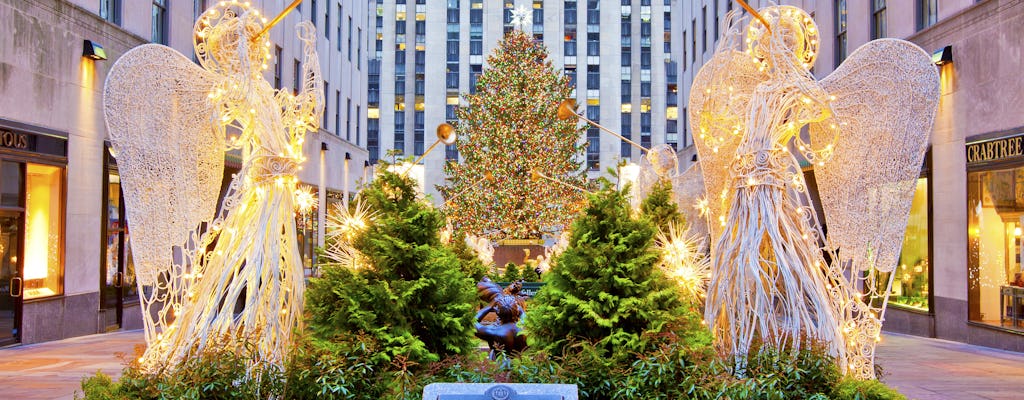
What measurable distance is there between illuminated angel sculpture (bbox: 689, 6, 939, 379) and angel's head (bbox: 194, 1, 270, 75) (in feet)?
15.2

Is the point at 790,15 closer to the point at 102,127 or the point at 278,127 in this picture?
the point at 278,127

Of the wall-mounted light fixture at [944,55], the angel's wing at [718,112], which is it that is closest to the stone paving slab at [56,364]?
the angel's wing at [718,112]

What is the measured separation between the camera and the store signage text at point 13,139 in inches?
485

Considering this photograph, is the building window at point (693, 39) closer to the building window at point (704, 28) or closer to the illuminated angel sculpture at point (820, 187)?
the building window at point (704, 28)

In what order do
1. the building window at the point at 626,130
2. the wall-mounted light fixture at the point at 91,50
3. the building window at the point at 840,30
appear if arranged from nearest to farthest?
the wall-mounted light fixture at the point at 91,50
the building window at the point at 840,30
the building window at the point at 626,130

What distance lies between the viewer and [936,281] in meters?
15.1

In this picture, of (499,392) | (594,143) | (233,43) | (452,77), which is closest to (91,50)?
(233,43)

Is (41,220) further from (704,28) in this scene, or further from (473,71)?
(473,71)

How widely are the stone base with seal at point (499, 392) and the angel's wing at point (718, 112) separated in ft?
11.8

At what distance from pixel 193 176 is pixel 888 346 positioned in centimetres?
1124

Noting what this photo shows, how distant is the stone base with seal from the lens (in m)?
5.55

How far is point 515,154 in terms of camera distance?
98.9 ft

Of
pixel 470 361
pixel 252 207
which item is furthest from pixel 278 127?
pixel 470 361

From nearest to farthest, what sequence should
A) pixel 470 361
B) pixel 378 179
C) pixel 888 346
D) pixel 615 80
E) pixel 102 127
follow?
pixel 470 361 → pixel 378 179 → pixel 888 346 → pixel 102 127 → pixel 615 80
